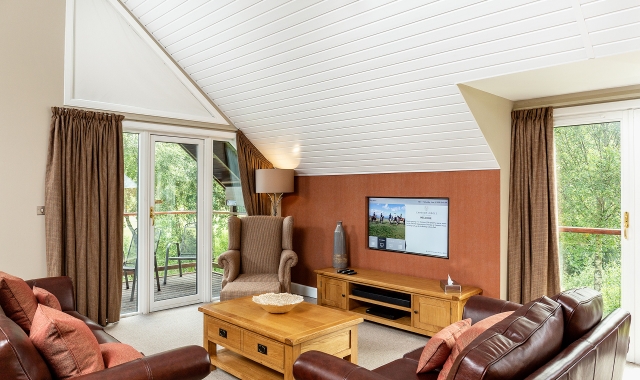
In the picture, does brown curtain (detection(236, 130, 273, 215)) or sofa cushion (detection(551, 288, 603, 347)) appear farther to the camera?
brown curtain (detection(236, 130, 273, 215))

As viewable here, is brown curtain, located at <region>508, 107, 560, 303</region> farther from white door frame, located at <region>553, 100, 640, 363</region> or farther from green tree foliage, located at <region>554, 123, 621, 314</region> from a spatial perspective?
white door frame, located at <region>553, 100, 640, 363</region>

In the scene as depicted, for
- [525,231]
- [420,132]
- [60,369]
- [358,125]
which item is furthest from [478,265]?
[60,369]

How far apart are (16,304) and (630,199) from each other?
406cm

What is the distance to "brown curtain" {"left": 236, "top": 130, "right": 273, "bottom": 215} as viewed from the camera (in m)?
5.58

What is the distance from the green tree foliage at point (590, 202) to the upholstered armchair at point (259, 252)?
261 centimetres

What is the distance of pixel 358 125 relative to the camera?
438cm

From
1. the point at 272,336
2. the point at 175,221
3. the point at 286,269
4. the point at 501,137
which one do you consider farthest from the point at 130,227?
the point at 501,137

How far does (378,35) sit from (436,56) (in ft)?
1.44

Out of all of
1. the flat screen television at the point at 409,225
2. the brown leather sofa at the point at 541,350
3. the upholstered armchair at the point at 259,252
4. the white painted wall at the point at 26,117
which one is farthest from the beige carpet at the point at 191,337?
the brown leather sofa at the point at 541,350

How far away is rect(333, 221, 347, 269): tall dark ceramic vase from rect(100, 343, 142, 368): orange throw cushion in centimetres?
291

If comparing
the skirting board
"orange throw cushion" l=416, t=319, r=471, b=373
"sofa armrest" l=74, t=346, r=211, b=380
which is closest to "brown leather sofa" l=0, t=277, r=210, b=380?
"sofa armrest" l=74, t=346, r=211, b=380

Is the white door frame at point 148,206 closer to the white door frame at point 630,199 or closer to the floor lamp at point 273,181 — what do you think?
the floor lamp at point 273,181

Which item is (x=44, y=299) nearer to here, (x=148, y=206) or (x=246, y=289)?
(x=246, y=289)

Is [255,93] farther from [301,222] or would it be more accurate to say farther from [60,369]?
[60,369]
